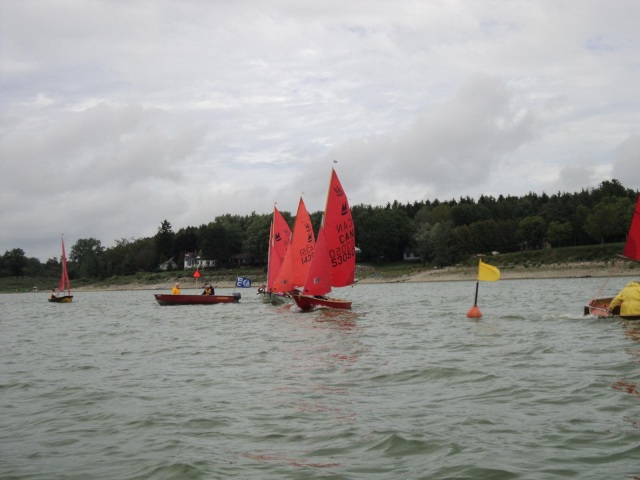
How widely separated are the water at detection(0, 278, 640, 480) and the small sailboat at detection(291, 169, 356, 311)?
11.4 metres

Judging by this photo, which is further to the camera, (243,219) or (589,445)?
(243,219)

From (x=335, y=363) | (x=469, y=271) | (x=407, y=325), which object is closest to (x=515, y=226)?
(x=469, y=271)

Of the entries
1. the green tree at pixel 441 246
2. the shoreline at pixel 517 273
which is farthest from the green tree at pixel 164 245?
the green tree at pixel 441 246

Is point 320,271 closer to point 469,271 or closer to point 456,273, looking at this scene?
point 469,271

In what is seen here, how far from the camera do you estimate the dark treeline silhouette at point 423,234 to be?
381ft

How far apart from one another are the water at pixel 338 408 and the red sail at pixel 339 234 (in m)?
11.7

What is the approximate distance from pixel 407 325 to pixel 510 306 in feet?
35.6

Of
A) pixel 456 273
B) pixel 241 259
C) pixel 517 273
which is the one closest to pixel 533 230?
pixel 456 273

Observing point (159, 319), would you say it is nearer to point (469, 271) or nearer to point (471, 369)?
point (471, 369)

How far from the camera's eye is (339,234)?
35.3 metres

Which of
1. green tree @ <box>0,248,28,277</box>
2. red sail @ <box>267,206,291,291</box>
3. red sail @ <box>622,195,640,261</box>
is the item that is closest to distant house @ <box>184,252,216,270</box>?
green tree @ <box>0,248,28,277</box>

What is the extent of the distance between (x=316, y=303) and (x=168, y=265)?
416 feet

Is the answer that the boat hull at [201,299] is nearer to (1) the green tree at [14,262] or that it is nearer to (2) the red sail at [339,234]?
(2) the red sail at [339,234]

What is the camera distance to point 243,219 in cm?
16650
